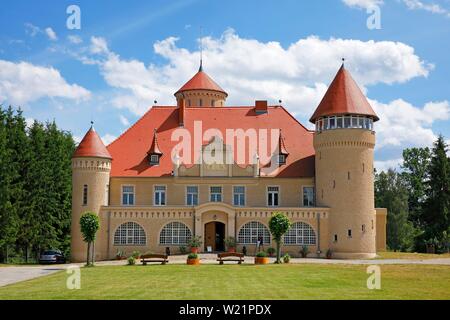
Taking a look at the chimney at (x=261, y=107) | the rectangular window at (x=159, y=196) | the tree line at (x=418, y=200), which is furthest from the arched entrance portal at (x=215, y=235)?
the tree line at (x=418, y=200)

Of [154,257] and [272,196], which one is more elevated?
[272,196]

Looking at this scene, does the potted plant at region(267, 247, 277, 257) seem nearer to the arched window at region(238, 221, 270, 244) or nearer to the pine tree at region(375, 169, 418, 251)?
the arched window at region(238, 221, 270, 244)

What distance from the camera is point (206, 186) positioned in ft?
172

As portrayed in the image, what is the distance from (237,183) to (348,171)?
898cm

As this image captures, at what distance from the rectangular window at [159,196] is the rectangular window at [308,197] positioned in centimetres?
1126

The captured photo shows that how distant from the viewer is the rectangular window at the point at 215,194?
5262 centimetres

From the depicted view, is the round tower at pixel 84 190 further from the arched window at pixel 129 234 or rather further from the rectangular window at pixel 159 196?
the rectangular window at pixel 159 196

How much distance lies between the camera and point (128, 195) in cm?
5278

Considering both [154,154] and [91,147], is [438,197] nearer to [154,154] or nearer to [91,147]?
[154,154]

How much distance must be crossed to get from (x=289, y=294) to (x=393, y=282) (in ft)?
20.9

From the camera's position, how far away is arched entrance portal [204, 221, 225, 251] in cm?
5197

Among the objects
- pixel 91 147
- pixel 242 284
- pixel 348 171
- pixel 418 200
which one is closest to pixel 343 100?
pixel 348 171
